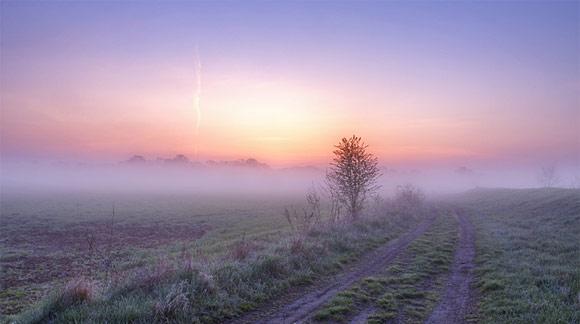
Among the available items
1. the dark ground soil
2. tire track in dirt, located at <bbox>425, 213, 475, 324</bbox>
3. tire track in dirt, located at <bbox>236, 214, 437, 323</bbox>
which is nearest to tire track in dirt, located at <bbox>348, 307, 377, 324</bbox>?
tire track in dirt, located at <bbox>236, 214, 437, 323</bbox>

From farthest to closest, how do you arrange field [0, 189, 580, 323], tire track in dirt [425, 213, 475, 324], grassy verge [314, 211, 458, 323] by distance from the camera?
grassy verge [314, 211, 458, 323]
tire track in dirt [425, 213, 475, 324]
field [0, 189, 580, 323]

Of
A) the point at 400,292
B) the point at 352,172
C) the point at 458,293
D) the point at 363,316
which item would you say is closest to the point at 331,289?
the point at 400,292

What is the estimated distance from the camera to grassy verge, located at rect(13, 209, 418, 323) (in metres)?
8.37

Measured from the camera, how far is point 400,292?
36.0ft

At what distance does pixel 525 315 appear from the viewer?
8.66 metres

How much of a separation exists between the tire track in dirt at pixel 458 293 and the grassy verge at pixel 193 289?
14.6 ft

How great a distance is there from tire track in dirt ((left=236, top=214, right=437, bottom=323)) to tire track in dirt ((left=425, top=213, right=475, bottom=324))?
2727 mm

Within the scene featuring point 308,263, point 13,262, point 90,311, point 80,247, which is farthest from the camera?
point 80,247

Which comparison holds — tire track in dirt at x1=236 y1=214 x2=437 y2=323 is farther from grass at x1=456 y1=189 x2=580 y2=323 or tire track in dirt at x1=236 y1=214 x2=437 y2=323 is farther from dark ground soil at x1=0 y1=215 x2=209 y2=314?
dark ground soil at x1=0 y1=215 x2=209 y2=314

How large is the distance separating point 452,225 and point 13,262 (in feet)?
103

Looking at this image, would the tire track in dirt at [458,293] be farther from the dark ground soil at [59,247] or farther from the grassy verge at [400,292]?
the dark ground soil at [59,247]

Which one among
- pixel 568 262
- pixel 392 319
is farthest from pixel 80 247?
pixel 568 262

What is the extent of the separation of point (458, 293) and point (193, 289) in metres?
8.43

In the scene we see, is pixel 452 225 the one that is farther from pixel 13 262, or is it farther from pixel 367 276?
pixel 13 262
